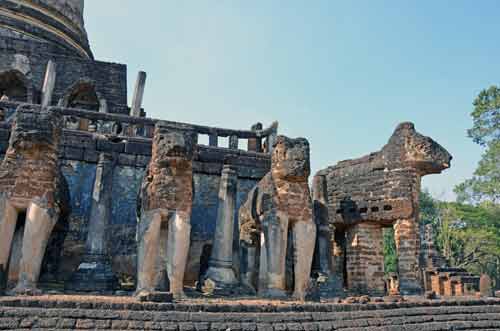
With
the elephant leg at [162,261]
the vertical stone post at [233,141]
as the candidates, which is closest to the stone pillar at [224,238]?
the elephant leg at [162,261]

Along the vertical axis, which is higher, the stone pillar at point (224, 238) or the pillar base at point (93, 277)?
the stone pillar at point (224, 238)

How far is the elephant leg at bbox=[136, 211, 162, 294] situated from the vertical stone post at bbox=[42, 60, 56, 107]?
818cm

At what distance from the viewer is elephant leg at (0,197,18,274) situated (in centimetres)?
684

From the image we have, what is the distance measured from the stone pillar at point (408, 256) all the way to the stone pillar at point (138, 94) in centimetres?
830

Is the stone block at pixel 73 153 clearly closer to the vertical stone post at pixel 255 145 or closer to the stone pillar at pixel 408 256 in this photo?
the vertical stone post at pixel 255 145

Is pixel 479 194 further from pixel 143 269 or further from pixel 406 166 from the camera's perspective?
pixel 143 269

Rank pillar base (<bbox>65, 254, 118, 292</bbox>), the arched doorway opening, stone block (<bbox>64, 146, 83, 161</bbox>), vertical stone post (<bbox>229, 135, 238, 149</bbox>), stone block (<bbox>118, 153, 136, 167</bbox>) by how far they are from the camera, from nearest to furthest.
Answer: pillar base (<bbox>65, 254, 118, 292</bbox>)
stone block (<bbox>64, 146, 83, 161</bbox>)
stone block (<bbox>118, 153, 136, 167</bbox>)
vertical stone post (<bbox>229, 135, 238, 149</bbox>)
the arched doorway opening

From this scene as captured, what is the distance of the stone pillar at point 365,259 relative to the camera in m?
12.4

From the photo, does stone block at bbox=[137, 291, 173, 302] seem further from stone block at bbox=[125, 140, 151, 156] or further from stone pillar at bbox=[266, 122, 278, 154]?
stone pillar at bbox=[266, 122, 278, 154]

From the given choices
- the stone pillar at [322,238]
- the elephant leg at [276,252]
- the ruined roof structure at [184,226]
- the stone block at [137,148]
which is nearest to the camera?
the ruined roof structure at [184,226]

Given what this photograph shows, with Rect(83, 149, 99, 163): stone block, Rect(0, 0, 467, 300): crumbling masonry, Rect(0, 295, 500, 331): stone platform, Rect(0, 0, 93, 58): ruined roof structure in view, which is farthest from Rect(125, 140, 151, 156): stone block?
Rect(0, 0, 93, 58): ruined roof structure

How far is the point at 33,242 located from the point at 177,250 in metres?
2.13

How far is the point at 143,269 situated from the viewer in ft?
23.5

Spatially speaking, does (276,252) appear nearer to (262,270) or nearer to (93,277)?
(262,270)
